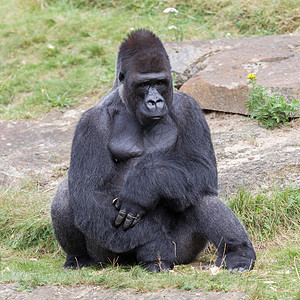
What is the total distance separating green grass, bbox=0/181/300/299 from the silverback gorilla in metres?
0.20

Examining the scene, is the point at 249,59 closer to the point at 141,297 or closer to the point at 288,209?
the point at 288,209

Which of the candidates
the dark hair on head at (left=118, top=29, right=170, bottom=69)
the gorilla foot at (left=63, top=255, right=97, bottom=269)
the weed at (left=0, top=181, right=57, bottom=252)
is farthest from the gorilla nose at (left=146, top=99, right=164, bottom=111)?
the weed at (left=0, top=181, right=57, bottom=252)

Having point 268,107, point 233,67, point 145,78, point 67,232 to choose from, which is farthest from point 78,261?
point 233,67

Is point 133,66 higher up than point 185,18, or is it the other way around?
point 133,66

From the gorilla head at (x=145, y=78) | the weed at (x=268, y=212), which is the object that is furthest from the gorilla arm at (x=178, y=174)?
the weed at (x=268, y=212)

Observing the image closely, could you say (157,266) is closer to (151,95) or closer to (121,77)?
(151,95)

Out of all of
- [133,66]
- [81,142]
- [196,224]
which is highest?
[133,66]

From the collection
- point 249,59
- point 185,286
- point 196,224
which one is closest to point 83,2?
point 249,59

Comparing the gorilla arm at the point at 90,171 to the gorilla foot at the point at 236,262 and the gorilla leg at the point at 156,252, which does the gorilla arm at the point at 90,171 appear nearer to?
the gorilla leg at the point at 156,252

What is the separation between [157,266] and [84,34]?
6.28 metres

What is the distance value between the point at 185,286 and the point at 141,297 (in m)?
0.27

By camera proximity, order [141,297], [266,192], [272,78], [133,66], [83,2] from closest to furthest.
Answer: [141,297]
[133,66]
[266,192]
[272,78]
[83,2]

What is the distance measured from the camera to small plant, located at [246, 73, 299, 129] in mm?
5879

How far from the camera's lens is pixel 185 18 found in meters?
9.35
